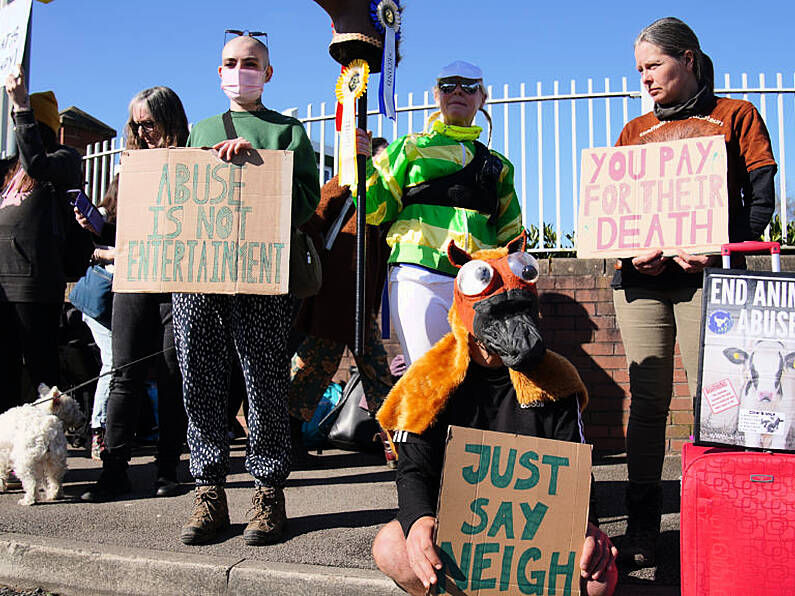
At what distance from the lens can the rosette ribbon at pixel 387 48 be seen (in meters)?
3.47

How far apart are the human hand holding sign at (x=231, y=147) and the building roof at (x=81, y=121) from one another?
26.0ft

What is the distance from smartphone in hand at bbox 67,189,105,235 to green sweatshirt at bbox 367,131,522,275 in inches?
64.1

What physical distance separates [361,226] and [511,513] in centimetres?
147

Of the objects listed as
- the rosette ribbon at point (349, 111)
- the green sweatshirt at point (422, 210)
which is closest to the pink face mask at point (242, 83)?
the rosette ribbon at point (349, 111)

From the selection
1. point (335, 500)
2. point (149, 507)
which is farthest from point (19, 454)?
point (335, 500)

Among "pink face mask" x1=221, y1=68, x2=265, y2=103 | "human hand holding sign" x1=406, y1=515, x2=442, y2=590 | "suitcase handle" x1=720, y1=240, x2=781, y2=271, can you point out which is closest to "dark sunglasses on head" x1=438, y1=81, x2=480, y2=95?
"pink face mask" x1=221, y1=68, x2=265, y2=103

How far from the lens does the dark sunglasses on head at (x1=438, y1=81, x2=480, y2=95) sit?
3.63 meters

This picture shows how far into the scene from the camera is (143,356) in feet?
13.5

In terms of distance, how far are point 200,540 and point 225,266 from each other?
119cm

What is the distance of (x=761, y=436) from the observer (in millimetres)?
2498

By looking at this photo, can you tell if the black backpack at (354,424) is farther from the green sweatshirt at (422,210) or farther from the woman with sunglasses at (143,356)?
the green sweatshirt at (422,210)

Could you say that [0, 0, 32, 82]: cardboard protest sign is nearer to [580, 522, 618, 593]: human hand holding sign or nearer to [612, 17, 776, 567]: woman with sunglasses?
[612, 17, 776, 567]: woman with sunglasses

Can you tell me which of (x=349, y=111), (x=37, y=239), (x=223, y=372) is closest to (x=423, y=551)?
(x=223, y=372)

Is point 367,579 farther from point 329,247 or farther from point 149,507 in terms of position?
point 329,247
